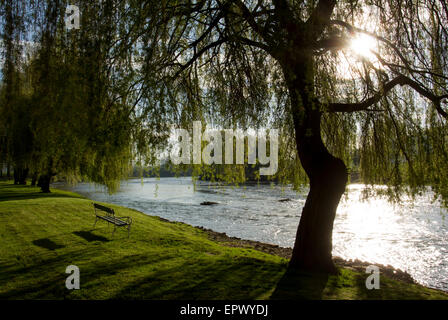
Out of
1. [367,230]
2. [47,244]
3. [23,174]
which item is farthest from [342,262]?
[23,174]

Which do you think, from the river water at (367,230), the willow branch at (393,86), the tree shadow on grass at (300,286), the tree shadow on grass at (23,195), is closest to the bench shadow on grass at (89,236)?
the river water at (367,230)

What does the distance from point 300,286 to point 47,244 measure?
674 centimetres

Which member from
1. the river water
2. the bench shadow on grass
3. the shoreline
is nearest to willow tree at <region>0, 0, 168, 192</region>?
the river water

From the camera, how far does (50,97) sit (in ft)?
13.5

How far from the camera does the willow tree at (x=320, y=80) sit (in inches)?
214

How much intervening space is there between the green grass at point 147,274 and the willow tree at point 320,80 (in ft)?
3.36

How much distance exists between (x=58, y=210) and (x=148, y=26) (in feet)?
40.8

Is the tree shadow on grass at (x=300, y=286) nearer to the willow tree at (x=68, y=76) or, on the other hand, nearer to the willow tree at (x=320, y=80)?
the willow tree at (x=320, y=80)

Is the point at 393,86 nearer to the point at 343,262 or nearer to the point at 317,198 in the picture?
the point at 317,198
